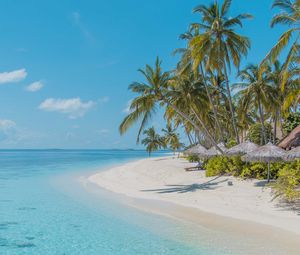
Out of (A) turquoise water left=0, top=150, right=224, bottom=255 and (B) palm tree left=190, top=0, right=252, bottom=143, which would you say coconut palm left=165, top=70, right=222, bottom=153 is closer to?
(B) palm tree left=190, top=0, right=252, bottom=143

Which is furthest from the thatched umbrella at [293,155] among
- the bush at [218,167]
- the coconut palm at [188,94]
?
the coconut palm at [188,94]

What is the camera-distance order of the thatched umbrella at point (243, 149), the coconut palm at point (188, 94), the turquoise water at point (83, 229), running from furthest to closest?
1. the coconut palm at point (188, 94)
2. the thatched umbrella at point (243, 149)
3. the turquoise water at point (83, 229)

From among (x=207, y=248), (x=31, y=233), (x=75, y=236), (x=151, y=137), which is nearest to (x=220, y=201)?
(x=207, y=248)

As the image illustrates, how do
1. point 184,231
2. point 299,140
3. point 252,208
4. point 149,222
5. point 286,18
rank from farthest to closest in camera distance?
point 299,140 < point 286,18 < point 252,208 < point 149,222 < point 184,231

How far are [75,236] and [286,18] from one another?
11.0 metres

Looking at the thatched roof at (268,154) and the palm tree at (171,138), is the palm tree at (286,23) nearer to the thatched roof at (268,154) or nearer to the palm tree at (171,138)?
the thatched roof at (268,154)

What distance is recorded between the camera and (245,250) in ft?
21.7

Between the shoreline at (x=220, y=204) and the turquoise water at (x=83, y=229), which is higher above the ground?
the shoreline at (x=220, y=204)

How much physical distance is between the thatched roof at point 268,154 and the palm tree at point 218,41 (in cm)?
570

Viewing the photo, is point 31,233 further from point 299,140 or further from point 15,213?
point 299,140

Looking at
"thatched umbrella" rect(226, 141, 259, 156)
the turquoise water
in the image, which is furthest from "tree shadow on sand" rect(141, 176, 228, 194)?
the turquoise water

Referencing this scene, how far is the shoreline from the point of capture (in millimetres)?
8070

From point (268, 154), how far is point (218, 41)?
701 cm

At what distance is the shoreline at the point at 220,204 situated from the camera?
318 inches
